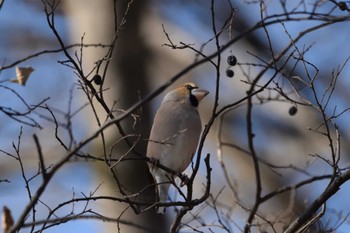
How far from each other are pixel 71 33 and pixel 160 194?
308 cm

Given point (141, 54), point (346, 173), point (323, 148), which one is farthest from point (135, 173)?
point (346, 173)

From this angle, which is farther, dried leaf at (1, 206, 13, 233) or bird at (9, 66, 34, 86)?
bird at (9, 66, 34, 86)

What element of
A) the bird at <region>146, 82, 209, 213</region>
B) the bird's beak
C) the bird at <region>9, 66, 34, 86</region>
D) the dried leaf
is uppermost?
the bird's beak

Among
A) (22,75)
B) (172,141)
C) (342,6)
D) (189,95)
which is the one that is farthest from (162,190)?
(342,6)

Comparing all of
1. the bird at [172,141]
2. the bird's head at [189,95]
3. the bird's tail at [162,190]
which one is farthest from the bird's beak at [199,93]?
the bird's tail at [162,190]

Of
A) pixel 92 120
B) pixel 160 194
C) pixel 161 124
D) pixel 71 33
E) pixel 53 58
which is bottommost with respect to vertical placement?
pixel 160 194

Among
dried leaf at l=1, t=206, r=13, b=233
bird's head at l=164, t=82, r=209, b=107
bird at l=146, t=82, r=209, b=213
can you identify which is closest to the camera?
dried leaf at l=1, t=206, r=13, b=233

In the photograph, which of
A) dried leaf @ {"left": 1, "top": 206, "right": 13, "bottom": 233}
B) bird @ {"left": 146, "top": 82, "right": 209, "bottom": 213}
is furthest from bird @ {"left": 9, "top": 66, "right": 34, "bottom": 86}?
bird @ {"left": 146, "top": 82, "right": 209, "bottom": 213}

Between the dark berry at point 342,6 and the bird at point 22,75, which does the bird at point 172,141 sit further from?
the dark berry at point 342,6

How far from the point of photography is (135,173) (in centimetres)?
472

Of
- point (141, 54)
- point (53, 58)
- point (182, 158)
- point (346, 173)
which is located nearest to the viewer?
point (346, 173)

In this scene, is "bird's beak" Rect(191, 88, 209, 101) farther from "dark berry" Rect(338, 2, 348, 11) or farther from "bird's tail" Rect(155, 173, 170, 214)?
"dark berry" Rect(338, 2, 348, 11)

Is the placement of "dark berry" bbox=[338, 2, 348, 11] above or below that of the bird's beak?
below

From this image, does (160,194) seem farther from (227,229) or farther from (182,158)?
(227,229)
